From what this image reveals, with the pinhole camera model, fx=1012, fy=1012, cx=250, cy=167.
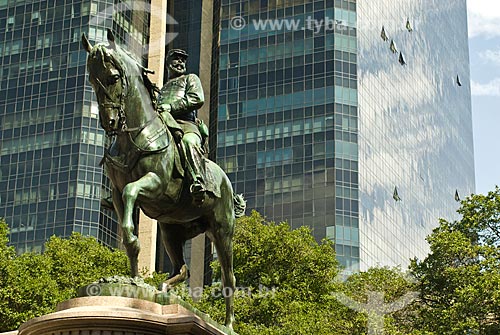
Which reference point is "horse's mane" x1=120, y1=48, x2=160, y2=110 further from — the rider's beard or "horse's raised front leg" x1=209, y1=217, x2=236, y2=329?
"horse's raised front leg" x1=209, y1=217, x2=236, y2=329

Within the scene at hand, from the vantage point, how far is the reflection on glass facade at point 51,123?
8531 centimetres

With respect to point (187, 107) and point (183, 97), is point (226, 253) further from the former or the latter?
point (183, 97)

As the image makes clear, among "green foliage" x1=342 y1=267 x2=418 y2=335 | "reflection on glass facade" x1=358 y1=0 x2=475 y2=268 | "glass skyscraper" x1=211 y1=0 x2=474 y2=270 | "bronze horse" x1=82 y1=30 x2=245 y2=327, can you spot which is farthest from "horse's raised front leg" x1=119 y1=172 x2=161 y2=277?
"reflection on glass facade" x1=358 y1=0 x2=475 y2=268

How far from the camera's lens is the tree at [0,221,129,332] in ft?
135

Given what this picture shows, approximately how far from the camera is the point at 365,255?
79625 millimetres

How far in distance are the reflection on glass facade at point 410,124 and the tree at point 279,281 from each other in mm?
29341

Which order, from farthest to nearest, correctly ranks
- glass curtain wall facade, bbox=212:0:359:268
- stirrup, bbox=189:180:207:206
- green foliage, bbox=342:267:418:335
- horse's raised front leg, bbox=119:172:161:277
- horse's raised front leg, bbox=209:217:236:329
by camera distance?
glass curtain wall facade, bbox=212:0:359:268
green foliage, bbox=342:267:418:335
horse's raised front leg, bbox=209:217:236:329
stirrup, bbox=189:180:207:206
horse's raised front leg, bbox=119:172:161:277

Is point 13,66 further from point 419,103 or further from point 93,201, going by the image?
point 419,103

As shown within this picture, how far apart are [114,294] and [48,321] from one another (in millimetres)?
1133

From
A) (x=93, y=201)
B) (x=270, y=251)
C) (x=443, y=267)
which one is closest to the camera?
(x=443, y=267)

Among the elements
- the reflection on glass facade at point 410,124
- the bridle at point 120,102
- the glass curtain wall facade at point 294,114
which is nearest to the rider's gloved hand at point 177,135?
the bridle at point 120,102

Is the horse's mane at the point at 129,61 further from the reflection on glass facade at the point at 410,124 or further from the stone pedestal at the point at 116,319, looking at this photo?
the reflection on glass facade at the point at 410,124

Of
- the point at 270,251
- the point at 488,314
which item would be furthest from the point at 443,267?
the point at 270,251

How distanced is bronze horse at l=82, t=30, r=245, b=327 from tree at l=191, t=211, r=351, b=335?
25830 millimetres
